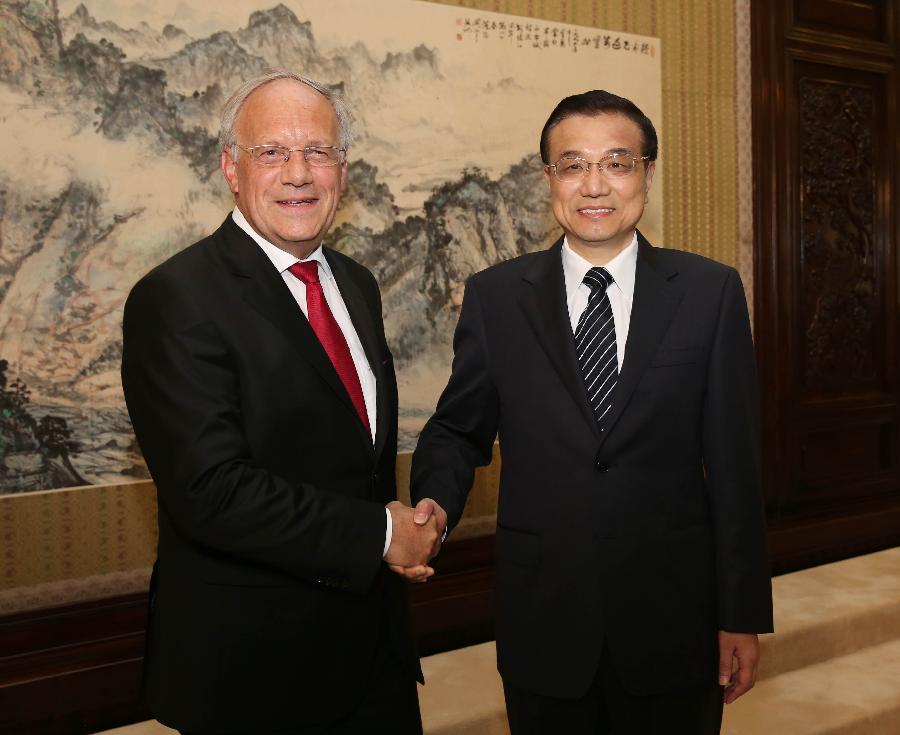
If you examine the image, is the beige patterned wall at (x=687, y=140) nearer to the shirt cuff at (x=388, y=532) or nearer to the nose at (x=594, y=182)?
the shirt cuff at (x=388, y=532)

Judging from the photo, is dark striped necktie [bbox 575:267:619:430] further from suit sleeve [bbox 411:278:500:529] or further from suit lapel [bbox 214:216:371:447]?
suit lapel [bbox 214:216:371:447]

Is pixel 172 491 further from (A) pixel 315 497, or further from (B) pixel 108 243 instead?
(B) pixel 108 243

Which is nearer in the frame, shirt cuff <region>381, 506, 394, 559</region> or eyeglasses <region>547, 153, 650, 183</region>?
shirt cuff <region>381, 506, 394, 559</region>

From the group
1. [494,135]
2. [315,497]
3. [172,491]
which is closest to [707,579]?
[315,497]

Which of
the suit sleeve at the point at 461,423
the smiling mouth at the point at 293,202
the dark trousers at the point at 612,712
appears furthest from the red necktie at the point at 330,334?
the dark trousers at the point at 612,712

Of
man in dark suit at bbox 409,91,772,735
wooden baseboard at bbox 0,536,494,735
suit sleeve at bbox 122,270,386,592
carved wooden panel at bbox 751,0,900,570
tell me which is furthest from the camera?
carved wooden panel at bbox 751,0,900,570

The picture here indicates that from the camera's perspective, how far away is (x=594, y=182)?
1.76 meters

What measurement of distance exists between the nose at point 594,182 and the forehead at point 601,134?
28mm

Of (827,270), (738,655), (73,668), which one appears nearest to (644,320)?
(738,655)

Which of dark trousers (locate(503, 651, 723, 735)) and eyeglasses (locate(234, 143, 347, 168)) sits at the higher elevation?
eyeglasses (locate(234, 143, 347, 168))

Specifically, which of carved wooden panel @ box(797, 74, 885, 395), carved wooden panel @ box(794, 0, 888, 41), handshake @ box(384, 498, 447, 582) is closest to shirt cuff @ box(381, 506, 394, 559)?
handshake @ box(384, 498, 447, 582)

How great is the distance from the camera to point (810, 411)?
5020 mm

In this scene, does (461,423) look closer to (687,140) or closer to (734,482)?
(734,482)

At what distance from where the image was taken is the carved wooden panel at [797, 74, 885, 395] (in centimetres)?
500
